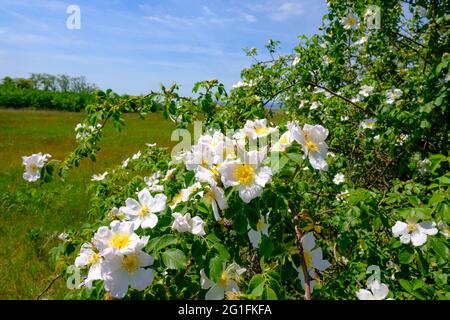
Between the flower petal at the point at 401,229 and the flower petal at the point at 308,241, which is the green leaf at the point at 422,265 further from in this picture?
the flower petal at the point at 308,241

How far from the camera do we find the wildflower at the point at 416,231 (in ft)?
3.82

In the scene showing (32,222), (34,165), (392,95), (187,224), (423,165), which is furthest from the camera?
(32,222)

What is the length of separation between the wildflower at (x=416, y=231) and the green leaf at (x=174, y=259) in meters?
0.71

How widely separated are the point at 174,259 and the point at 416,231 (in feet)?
2.49

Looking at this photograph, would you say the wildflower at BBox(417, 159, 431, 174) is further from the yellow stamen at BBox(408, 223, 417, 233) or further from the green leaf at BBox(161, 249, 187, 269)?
the green leaf at BBox(161, 249, 187, 269)

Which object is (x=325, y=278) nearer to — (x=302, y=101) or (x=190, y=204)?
(x=190, y=204)

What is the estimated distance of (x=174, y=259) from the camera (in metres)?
0.97

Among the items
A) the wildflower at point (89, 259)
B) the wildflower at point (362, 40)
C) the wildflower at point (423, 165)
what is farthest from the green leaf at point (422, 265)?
the wildflower at point (362, 40)

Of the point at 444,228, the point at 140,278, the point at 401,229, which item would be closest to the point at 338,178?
the point at 444,228

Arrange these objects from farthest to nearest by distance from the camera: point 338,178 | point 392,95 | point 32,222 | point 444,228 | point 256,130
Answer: point 32,222 < point 338,178 < point 392,95 < point 444,228 < point 256,130

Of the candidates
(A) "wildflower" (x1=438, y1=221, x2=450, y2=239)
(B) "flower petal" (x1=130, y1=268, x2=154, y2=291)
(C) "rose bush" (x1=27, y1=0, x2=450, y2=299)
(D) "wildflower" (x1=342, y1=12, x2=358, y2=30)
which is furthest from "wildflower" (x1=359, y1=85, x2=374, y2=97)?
(B) "flower petal" (x1=130, y1=268, x2=154, y2=291)

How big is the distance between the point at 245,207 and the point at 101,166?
864 cm

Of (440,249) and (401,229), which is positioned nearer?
(440,249)

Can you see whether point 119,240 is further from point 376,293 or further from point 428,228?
point 428,228
